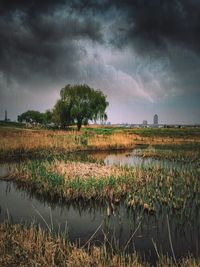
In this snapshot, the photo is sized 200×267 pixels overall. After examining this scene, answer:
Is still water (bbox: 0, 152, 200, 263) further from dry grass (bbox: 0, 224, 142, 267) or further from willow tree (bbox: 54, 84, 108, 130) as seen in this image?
willow tree (bbox: 54, 84, 108, 130)

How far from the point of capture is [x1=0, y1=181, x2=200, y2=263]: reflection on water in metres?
8.13

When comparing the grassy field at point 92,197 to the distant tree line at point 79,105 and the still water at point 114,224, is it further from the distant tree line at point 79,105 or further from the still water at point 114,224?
the distant tree line at point 79,105

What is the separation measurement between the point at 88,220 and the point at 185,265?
15.6 feet

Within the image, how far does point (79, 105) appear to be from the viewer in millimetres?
62750

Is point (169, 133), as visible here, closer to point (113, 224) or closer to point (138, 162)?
point (138, 162)

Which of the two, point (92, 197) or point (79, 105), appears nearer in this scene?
point (92, 197)

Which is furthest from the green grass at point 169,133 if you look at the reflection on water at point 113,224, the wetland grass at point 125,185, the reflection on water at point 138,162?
the reflection on water at point 113,224

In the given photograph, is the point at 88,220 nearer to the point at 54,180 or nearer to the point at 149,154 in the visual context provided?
the point at 54,180

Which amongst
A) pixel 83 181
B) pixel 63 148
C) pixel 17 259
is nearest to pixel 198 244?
pixel 17 259

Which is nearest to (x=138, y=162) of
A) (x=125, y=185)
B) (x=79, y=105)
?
(x=125, y=185)

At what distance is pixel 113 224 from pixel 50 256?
368 cm

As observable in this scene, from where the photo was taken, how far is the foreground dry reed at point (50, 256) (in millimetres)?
Result: 6098

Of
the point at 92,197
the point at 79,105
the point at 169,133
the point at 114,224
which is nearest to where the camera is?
the point at 114,224

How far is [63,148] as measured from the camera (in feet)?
102
